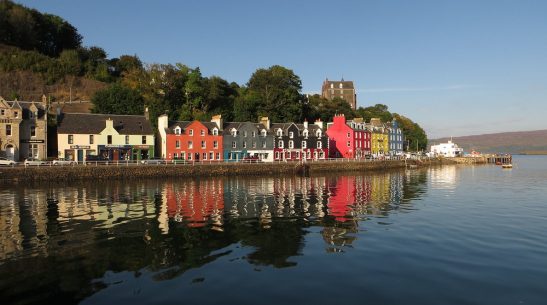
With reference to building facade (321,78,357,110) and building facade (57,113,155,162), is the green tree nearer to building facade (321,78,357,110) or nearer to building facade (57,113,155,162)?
building facade (57,113,155,162)

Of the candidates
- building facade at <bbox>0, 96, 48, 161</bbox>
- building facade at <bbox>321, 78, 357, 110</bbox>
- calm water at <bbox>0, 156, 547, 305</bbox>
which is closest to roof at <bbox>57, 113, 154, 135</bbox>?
building facade at <bbox>0, 96, 48, 161</bbox>

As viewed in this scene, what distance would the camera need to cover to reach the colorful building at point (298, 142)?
83625mm

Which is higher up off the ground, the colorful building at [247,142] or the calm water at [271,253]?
the colorful building at [247,142]

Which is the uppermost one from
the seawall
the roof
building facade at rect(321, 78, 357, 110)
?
building facade at rect(321, 78, 357, 110)

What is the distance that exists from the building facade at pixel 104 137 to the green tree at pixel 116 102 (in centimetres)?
940

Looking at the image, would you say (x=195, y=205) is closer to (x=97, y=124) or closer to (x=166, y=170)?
(x=166, y=170)

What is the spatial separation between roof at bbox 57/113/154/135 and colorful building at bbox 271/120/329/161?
85.7 feet

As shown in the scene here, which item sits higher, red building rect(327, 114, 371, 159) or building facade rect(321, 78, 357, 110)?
building facade rect(321, 78, 357, 110)

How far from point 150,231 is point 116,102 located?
214ft

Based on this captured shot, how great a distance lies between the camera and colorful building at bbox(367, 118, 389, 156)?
110m

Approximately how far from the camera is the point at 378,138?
371ft

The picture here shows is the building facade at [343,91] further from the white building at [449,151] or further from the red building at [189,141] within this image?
the red building at [189,141]

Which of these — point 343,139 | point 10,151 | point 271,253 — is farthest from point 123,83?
point 271,253

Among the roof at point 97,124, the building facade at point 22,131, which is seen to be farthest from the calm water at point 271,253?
the roof at point 97,124
